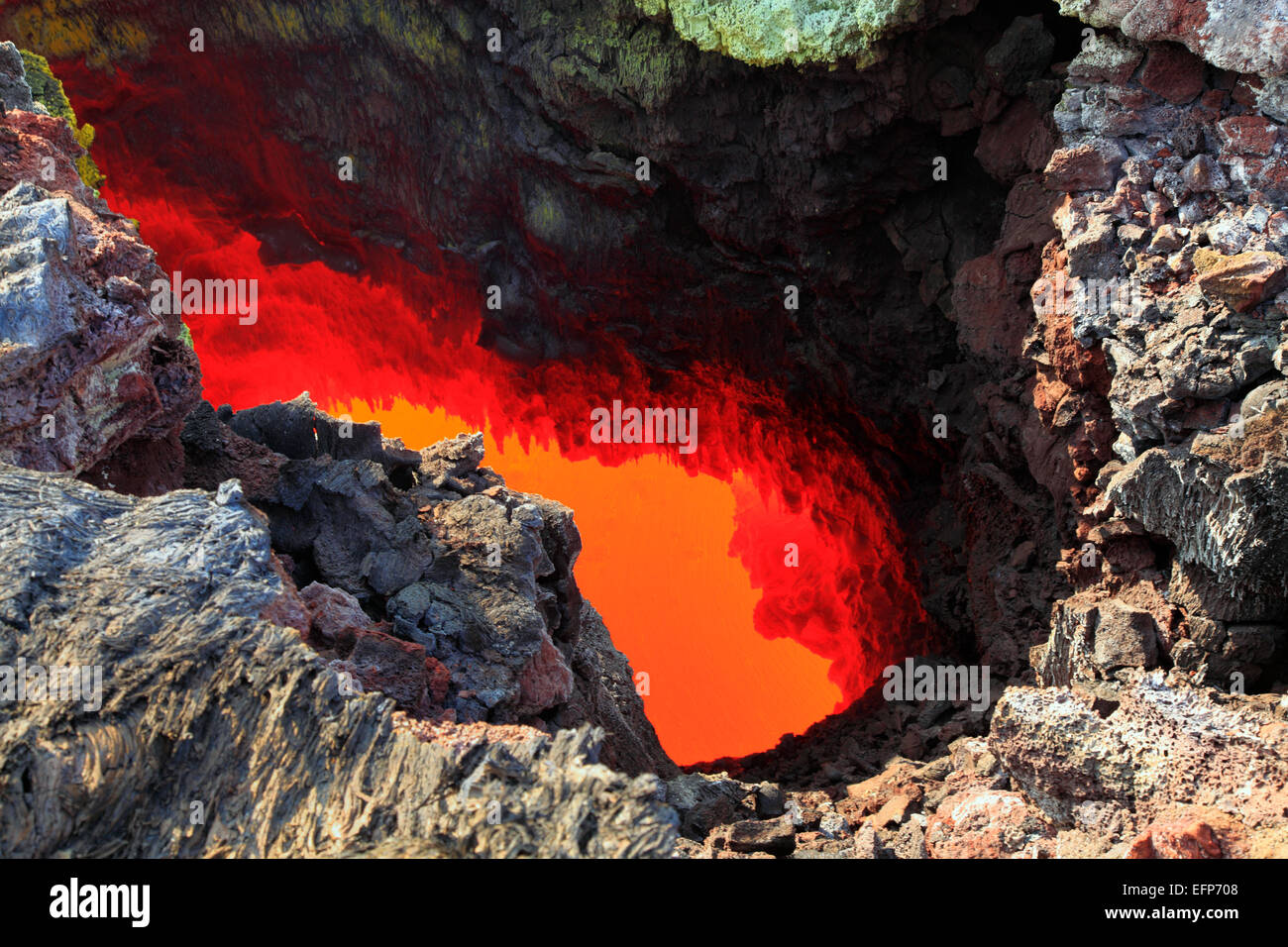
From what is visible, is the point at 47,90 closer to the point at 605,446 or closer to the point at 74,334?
the point at 74,334

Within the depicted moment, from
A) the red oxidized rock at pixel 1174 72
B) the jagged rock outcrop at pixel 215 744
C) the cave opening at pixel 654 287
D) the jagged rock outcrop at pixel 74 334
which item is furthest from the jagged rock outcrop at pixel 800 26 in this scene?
the jagged rock outcrop at pixel 215 744

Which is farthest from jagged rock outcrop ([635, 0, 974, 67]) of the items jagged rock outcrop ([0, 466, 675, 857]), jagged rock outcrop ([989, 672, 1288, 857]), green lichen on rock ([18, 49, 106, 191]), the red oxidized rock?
jagged rock outcrop ([0, 466, 675, 857])

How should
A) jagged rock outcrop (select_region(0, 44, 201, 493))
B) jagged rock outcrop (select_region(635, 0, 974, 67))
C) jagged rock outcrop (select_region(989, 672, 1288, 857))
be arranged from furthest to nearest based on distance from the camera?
jagged rock outcrop (select_region(635, 0, 974, 67))
jagged rock outcrop (select_region(0, 44, 201, 493))
jagged rock outcrop (select_region(989, 672, 1288, 857))

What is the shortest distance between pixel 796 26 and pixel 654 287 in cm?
361

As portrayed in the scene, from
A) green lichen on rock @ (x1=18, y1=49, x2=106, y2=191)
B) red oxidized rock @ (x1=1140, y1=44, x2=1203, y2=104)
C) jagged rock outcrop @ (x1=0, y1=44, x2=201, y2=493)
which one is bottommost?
jagged rock outcrop @ (x1=0, y1=44, x2=201, y2=493)

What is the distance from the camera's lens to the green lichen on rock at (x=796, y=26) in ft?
25.8

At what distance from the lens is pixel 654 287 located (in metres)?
11.2

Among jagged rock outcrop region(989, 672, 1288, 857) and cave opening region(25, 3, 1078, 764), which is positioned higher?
cave opening region(25, 3, 1078, 764)

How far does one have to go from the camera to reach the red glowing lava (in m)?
11.5

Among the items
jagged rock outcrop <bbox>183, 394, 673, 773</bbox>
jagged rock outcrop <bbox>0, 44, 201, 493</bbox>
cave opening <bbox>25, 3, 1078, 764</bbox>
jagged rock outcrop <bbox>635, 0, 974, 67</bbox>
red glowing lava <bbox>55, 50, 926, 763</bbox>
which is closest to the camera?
jagged rock outcrop <bbox>0, 44, 201, 493</bbox>

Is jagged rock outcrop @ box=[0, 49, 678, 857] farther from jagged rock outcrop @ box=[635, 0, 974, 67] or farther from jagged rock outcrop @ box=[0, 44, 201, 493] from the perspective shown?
jagged rock outcrop @ box=[635, 0, 974, 67]

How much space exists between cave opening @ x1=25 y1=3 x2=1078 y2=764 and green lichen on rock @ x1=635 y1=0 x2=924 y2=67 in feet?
1.54

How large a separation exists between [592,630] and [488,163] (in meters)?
5.50
